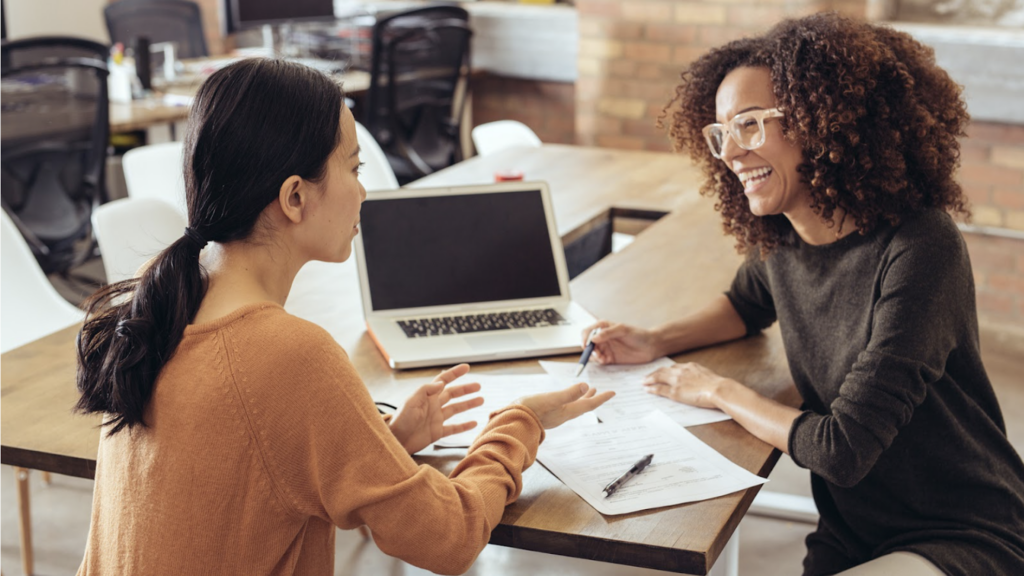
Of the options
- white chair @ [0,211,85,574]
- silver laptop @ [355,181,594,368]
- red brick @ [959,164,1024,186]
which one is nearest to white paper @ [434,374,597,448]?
silver laptop @ [355,181,594,368]

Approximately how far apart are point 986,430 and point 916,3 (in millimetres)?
2970

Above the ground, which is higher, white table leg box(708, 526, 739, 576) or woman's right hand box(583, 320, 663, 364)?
woman's right hand box(583, 320, 663, 364)

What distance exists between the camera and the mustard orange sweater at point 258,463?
102cm

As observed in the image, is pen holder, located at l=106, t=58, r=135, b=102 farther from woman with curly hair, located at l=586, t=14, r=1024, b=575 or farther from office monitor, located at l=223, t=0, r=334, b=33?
woman with curly hair, located at l=586, t=14, r=1024, b=575

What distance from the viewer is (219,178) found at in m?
1.04

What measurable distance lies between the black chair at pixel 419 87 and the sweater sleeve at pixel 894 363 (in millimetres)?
3319

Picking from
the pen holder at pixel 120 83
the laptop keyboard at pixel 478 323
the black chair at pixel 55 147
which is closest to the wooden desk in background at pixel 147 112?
the pen holder at pixel 120 83

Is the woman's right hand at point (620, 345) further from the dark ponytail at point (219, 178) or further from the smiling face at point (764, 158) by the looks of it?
the dark ponytail at point (219, 178)

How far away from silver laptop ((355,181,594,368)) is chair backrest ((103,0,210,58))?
12.4 feet

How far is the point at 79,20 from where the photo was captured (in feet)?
18.8

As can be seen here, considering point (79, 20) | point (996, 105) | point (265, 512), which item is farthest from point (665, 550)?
point (79, 20)

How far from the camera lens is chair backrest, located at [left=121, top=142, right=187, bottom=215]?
8.83ft

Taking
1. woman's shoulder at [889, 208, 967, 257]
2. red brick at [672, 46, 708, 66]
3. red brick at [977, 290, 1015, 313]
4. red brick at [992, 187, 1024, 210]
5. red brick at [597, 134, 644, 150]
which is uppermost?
woman's shoulder at [889, 208, 967, 257]

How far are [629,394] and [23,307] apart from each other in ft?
4.91
